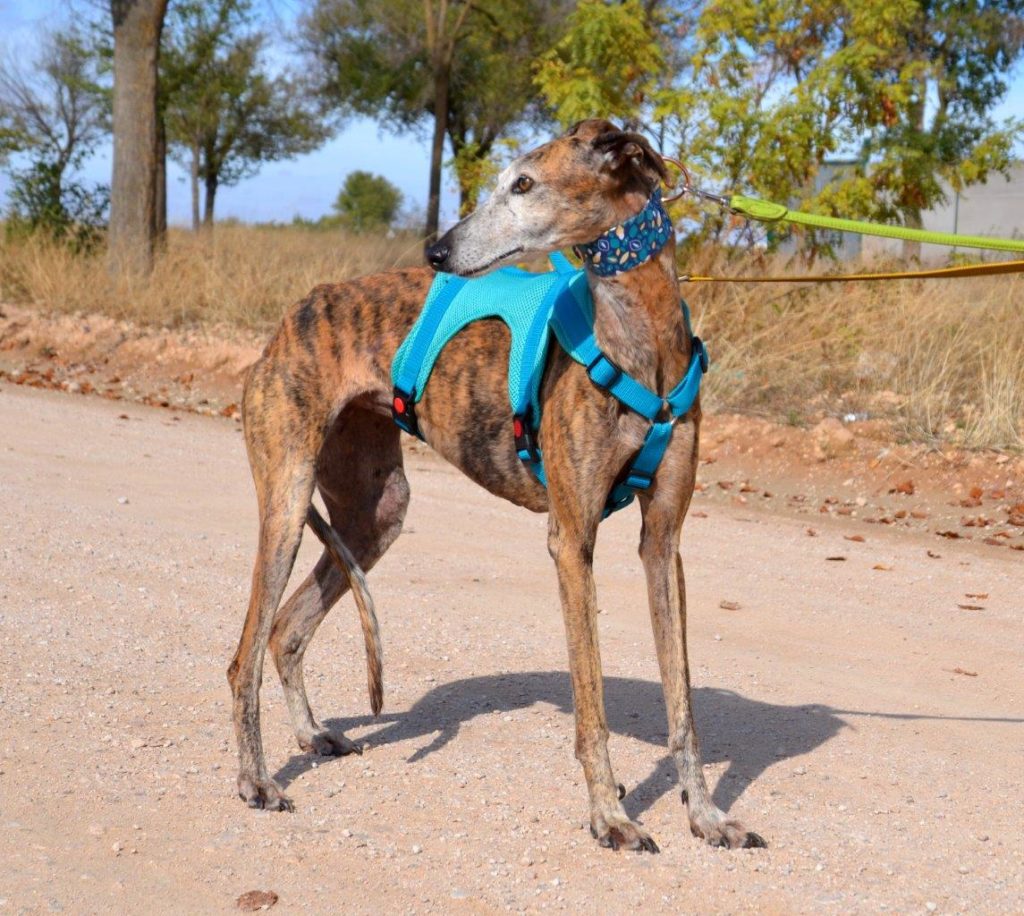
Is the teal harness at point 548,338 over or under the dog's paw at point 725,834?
over

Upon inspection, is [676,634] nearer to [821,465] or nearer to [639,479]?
[639,479]

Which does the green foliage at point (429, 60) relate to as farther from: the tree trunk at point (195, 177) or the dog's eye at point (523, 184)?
the dog's eye at point (523, 184)

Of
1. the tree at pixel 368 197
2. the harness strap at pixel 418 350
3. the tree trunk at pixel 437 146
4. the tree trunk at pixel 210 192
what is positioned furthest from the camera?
the tree at pixel 368 197

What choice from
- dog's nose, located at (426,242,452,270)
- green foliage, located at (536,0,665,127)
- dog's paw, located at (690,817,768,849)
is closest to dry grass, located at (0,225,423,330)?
green foliage, located at (536,0,665,127)

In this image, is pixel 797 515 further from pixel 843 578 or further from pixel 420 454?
pixel 420 454

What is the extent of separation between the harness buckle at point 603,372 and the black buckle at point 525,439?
0.37 m

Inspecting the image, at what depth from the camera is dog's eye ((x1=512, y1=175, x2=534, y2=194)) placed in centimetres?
405

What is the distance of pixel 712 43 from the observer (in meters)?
14.1

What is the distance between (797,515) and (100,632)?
18.0 feet

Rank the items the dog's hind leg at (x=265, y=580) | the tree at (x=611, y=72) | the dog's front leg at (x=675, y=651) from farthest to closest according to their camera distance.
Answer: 1. the tree at (x=611, y=72)
2. the dog's hind leg at (x=265, y=580)
3. the dog's front leg at (x=675, y=651)

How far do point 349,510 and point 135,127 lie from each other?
14.4 metres

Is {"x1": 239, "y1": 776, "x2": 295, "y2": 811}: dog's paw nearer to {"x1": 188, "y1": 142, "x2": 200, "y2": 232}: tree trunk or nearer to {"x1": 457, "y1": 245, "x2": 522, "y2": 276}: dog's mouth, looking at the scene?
{"x1": 457, "y1": 245, "x2": 522, "y2": 276}: dog's mouth

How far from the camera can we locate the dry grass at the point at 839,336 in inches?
437

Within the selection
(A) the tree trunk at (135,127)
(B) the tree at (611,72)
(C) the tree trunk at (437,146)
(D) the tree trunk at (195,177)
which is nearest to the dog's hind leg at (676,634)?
(B) the tree at (611,72)
